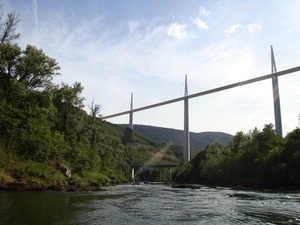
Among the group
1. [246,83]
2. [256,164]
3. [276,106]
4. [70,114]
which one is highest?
[246,83]

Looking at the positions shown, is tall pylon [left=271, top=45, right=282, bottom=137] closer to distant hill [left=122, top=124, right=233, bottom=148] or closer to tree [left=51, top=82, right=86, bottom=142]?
tree [left=51, top=82, right=86, bottom=142]

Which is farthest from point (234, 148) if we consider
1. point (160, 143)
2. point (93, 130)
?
point (160, 143)

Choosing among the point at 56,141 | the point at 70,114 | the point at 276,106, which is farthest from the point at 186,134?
the point at 56,141

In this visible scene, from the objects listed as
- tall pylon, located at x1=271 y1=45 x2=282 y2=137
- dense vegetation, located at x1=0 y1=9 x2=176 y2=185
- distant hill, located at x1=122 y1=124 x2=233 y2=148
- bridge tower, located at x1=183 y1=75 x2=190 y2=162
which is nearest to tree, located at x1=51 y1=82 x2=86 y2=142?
dense vegetation, located at x1=0 y1=9 x2=176 y2=185

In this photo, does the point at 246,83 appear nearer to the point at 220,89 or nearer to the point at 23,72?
the point at 220,89

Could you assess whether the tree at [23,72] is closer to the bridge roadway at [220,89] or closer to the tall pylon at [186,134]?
the bridge roadway at [220,89]

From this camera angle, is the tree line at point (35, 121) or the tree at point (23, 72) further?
the tree at point (23, 72)

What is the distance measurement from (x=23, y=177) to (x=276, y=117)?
44609 mm

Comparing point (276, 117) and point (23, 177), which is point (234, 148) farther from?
point (23, 177)

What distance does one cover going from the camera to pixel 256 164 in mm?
41594

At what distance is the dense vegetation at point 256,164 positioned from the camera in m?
31.4

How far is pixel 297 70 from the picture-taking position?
174 feet

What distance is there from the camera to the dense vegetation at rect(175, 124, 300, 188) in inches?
1235

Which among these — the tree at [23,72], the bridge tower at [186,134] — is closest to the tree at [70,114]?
the tree at [23,72]
